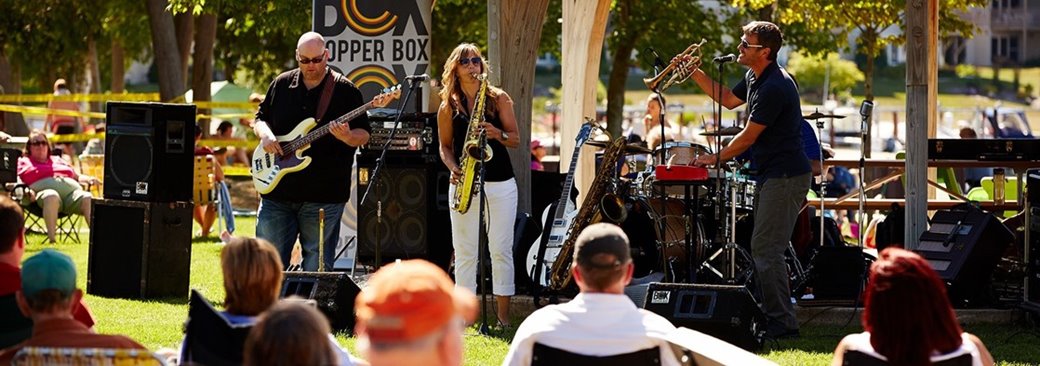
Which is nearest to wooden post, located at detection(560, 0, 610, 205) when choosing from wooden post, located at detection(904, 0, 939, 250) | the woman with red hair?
wooden post, located at detection(904, 0, 939, 250)

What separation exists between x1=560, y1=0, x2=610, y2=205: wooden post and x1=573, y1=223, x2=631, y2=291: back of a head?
22.1 feet

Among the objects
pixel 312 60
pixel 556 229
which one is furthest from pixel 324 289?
pixel 556 229

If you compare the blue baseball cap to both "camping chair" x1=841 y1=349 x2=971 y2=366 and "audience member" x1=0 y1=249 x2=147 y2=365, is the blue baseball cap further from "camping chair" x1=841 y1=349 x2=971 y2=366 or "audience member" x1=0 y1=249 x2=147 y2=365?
"camping chair" x1=841 y1=349 x2=971 y2=366

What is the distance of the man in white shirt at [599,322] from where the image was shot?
478 cm

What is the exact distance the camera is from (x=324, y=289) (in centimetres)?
889

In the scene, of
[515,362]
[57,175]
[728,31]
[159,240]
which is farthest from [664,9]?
[515,362]

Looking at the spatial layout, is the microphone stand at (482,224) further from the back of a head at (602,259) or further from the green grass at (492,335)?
the back of a head at (602,259)

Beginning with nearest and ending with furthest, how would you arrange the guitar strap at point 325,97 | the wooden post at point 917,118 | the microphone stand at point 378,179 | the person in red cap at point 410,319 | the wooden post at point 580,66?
the person in red cap at point 410,319 < the guitar strap at point 325,97 < the microphone stand at point 378,179 < the wooden post at point 917,118 < the wooden post at point 580,66

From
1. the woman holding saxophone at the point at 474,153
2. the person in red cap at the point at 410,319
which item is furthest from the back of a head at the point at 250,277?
the woman holding saxophone at the point at 474,153

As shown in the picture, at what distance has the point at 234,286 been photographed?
4656mm

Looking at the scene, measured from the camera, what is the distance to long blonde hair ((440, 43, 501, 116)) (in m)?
8.82

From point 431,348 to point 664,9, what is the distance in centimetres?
2291

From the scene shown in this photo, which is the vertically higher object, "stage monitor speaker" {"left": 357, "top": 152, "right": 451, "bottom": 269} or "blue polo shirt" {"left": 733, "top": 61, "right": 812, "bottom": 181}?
"blue polo shirt" {"left": 733, "top": 61, "right": 812, "bottom": 181}

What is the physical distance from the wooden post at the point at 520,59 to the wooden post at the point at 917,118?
2516 mm
